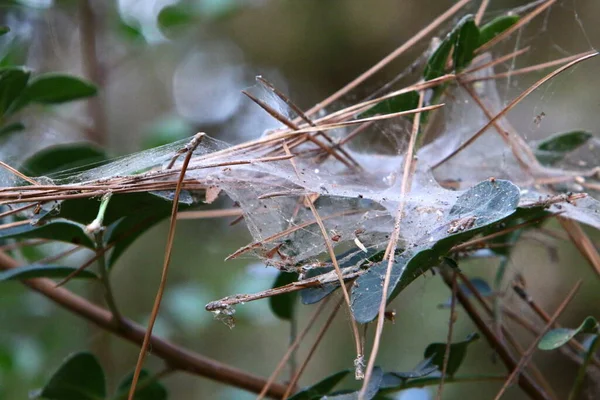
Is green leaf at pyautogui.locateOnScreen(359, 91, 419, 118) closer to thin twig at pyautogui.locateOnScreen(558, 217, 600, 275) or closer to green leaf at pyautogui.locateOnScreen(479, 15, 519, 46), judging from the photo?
green leaf at pyautogui.locateOnScreen(479, 15, 519, 46)

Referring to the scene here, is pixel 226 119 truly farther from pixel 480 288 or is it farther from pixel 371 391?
pixel 371 391

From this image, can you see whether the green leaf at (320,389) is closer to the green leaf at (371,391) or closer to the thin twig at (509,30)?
the green leaf at (371,391)

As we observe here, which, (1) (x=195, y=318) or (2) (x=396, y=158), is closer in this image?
(2) (x=396, y=158)

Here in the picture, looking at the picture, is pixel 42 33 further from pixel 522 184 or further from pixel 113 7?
pixel 522 184

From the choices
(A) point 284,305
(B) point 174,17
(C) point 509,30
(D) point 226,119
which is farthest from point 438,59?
(D) point 226,119

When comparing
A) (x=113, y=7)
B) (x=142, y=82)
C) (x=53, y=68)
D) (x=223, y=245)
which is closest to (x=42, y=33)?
(x=53, y=68)

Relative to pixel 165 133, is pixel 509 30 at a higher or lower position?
lower

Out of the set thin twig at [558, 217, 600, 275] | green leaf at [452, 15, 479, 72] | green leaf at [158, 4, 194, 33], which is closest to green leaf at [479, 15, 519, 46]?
green leaf at [452, 15, 479, 72]
